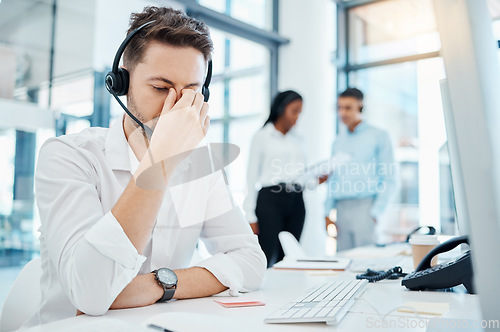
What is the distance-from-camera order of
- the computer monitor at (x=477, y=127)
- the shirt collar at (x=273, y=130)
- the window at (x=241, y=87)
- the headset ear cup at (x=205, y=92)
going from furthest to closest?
1. the window at (x=241, y=87)
2. the shirt collar at (x=273, y=130)
3. the headset ear cup at (x=205, y=92)
4. the computer monitor at (x=477, y=127)

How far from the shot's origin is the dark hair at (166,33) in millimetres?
1078

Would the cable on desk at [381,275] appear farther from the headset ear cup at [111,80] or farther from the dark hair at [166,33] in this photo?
the headset ear cup at [111,80]

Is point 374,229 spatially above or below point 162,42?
below

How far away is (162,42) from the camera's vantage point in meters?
1.07

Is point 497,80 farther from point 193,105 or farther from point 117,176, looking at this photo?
point 117,176

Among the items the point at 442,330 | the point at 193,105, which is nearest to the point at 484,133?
the point at 442,330

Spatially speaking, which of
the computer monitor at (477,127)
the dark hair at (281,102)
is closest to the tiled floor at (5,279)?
the dark hair at (281,102)

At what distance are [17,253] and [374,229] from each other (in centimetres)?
223

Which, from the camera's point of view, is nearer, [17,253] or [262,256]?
[262,256]

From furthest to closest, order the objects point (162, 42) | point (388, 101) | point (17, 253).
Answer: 1. point (388, 101)
2. point (17, 253)
3. point (162, 42)

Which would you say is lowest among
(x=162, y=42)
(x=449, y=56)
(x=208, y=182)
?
(x=208, y=182)

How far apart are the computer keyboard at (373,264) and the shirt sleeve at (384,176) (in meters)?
1.29

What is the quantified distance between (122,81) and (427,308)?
34.5 inches

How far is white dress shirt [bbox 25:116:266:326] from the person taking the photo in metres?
0.79
